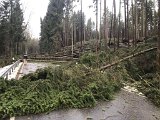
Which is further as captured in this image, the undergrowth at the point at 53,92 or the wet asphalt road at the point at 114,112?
the undergrowth at the point at 53,92

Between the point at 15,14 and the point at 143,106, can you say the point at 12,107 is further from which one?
the point at 15,14

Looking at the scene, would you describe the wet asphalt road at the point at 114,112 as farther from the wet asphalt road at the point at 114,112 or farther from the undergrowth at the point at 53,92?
the undergrowth at the point at 53,92

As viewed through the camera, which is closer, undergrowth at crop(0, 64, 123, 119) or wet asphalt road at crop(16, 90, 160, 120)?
wet asphalt road at crop(16, 90, 160, 120)

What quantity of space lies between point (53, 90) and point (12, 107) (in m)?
2.28

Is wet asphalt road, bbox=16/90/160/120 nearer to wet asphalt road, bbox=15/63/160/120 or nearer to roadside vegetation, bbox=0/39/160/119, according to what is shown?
wet asphalt road, bbox=15/63/160/120

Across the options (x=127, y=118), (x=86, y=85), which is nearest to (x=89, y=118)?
(x=127, y=118)

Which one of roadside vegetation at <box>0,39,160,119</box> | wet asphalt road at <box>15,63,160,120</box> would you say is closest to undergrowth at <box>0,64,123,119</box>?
roadside vegetation at <box>0,39,160,119</box>

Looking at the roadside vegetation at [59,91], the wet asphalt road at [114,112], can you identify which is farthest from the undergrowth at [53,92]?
the wet asphalt road at [114,112]

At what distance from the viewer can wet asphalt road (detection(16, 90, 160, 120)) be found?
879 centimetres

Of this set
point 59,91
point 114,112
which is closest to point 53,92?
point 59,91

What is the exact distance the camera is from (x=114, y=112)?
380 inches

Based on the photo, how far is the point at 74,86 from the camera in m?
11.3

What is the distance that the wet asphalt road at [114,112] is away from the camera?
879 cm

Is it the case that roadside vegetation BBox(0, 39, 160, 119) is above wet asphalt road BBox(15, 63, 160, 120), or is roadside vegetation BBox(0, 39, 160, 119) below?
above
